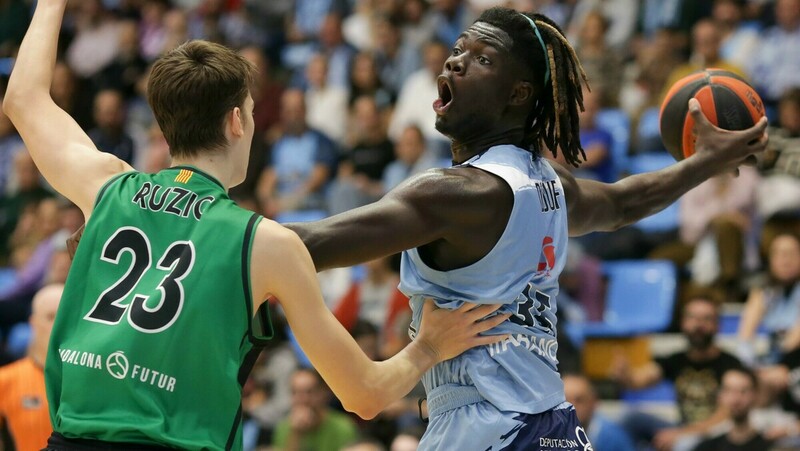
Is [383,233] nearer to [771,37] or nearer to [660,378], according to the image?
[660,378]

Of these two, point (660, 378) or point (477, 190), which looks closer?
point (477, 190)

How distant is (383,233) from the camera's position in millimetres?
3637

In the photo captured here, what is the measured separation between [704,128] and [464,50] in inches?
45.5

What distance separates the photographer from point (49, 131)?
344 centimetres

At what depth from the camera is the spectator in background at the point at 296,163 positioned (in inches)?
468

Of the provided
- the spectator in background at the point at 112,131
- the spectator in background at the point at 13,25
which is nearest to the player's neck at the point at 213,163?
the spectator in background at the point at 112,131

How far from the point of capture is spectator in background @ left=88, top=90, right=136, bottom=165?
1309 cm

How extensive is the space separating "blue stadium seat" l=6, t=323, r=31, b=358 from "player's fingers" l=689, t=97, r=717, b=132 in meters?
7.94

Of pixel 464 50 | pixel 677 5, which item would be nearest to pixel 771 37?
pixel 677 5

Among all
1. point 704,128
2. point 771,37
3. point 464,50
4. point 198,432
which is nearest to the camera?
point 198,432

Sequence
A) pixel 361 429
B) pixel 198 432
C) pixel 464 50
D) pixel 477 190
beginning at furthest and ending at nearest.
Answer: pixel 361 429 < pixel 464 50 < pixel 477 190 < pixel 198 432

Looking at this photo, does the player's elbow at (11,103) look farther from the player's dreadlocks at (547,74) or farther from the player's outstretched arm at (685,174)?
the player's outstretched arm at (685,174)

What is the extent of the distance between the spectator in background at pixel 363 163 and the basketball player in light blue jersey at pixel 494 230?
6875 mm

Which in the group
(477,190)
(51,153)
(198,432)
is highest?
(51,153)
